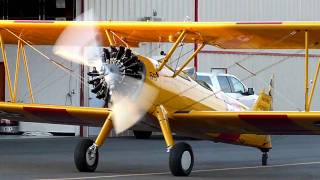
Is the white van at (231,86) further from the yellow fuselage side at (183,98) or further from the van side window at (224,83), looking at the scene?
the yellow fuselage side at (183,98)

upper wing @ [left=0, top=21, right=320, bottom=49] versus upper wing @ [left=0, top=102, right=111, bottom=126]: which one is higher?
upper wing @ [left=0, top=21, right=320, bottom=49]

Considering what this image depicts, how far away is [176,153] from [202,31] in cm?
229

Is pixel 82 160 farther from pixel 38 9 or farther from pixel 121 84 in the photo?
pixel 38 9

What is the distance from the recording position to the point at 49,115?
14195mm

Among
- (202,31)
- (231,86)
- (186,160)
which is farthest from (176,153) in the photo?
(231,86)

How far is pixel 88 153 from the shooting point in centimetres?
1321

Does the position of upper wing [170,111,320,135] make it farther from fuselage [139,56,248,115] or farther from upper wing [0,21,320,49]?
upper wing [0,21,320,49]

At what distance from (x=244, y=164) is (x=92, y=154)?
4048 millimetres

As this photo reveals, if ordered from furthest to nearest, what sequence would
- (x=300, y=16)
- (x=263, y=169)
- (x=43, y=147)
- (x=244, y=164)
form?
(x=300, y=16)
(x=43, y=147)
(x=244, y=164)
(x=263, y=169)

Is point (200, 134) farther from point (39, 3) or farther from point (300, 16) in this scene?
point (300, 16)

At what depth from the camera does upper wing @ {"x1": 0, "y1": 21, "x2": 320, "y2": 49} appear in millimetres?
12812

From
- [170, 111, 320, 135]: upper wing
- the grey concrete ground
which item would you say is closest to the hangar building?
the grey concrete ground

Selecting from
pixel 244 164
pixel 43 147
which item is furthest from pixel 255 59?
pixel 244 164

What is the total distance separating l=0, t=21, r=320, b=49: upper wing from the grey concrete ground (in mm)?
2345
